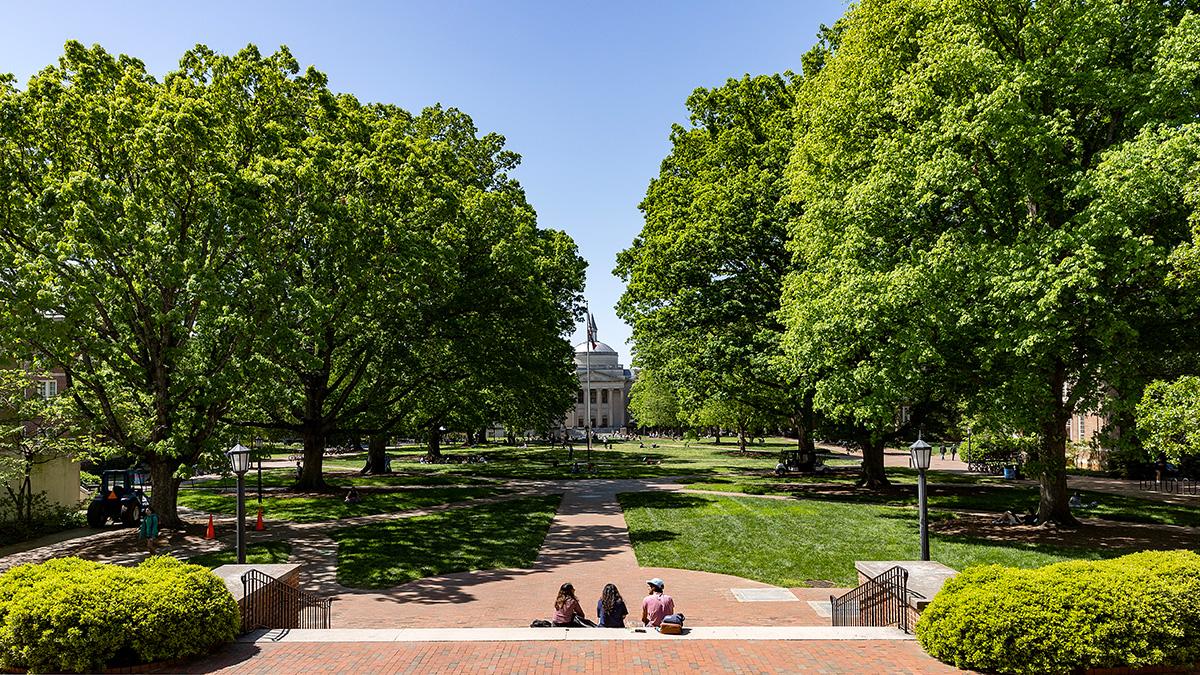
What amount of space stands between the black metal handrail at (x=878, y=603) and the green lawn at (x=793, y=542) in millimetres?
3595

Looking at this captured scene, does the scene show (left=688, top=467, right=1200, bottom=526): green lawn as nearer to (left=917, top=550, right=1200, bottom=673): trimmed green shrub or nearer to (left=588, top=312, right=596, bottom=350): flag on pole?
(left=588, top=312, right=596, bottom=350): flag on pole

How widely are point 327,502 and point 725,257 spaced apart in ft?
68.7

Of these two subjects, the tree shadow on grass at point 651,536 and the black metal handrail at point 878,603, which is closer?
the black metal handrail at point 878,603

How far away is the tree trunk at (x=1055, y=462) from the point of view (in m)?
20.3

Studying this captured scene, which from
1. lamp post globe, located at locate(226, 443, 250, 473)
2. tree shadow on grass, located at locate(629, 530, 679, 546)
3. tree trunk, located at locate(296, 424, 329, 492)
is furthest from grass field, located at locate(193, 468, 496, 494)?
lamp post globe, located at locate(226, 443, 250, 473)

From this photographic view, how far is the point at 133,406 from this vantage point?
21344mm

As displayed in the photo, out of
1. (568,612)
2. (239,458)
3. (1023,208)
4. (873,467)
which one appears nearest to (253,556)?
(239,458)

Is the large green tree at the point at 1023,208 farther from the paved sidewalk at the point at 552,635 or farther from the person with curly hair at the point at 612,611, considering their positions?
the person with curly hair at the point at 612,611

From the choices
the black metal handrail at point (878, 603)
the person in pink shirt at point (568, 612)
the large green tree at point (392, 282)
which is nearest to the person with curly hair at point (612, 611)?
the person in pink shirt at point (568, 612)

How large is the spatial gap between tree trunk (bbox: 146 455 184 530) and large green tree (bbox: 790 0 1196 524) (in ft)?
67.8

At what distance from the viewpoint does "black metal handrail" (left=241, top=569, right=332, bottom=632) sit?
11133 mm

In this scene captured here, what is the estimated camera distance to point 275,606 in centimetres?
1197

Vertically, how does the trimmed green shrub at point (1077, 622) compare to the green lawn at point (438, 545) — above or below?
above

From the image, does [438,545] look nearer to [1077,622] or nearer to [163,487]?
[163,487]
